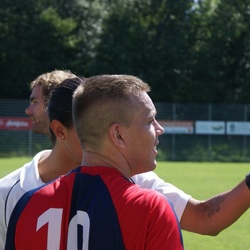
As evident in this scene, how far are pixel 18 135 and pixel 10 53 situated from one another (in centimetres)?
1135

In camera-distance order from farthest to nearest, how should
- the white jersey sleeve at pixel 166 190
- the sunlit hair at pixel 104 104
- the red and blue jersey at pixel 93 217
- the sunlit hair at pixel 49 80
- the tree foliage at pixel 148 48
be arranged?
the tree foliage at pixel 148 48, the sunlit hair at pixel 49 80, the white jersey sleeve at pixel 166 190, the sunlit hair at pixel 104 104, the red and blue jersey at pixel 93 217

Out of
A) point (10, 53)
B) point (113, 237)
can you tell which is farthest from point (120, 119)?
point (10, 53)

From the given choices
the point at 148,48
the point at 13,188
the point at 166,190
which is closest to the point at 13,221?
the point at 13,188

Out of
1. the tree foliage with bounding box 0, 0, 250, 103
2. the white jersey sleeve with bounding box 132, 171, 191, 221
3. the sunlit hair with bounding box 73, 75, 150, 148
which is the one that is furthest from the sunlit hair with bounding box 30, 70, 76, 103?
the tree foliage with bounding box 0, 0, 250, 103

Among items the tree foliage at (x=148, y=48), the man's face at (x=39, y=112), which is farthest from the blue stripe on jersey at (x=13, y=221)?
the tree foliage at (x=148, y=48)

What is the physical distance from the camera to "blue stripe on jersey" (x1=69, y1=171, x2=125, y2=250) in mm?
2250

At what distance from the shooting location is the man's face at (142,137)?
2.44 meters

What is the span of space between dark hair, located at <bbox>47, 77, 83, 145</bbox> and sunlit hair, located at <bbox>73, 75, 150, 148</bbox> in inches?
30.5

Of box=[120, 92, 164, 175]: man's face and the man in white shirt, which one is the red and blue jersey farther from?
the man in white shirt

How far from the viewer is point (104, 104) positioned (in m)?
2.40

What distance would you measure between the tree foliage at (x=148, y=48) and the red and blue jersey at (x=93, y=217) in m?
43.0

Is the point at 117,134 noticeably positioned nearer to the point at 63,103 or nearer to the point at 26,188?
the point at 63,103

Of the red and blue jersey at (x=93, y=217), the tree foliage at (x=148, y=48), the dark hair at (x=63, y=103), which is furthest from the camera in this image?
the tree foliage at (x=148, y=48)

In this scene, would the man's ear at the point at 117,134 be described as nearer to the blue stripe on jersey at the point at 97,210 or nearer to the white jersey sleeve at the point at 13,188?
the blue stripe on jersey at the point at 97,210
